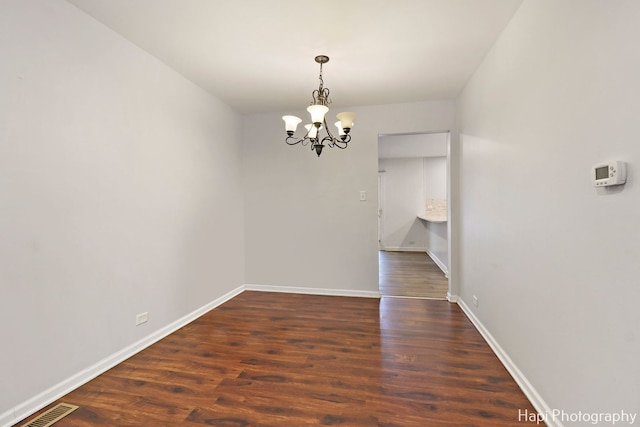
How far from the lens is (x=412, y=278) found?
5.18m

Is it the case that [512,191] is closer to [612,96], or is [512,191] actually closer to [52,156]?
[612,96]

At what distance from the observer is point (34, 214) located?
1.84 meters

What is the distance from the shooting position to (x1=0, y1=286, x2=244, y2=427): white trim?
5.71 ft

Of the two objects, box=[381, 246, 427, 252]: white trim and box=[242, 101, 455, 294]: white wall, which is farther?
box=[381, 246, 427, 252]: white trim

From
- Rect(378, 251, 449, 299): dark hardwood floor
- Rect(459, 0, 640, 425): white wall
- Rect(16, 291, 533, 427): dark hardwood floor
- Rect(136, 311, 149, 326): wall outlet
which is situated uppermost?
Rect(459, 0, 640, 425): white wall

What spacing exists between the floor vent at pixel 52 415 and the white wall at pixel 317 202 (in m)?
2.68

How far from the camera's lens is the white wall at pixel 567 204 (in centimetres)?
115

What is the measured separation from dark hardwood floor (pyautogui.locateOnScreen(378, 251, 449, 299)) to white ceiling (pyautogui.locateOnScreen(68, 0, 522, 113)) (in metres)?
2.67

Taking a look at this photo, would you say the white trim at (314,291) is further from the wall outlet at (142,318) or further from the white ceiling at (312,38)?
the white ceiling at (312,38)

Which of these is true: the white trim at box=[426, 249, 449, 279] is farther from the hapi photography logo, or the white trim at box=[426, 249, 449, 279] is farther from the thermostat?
the thermostat

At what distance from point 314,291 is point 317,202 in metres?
1.24

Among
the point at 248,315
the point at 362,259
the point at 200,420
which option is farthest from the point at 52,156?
the point at 362,259

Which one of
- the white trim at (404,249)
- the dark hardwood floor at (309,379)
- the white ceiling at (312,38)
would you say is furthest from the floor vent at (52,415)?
the white trim at (404,249)

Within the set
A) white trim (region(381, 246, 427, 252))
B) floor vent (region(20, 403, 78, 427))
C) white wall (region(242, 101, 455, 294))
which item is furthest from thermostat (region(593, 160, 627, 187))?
white trim (region(381, 246, 427, 252))
